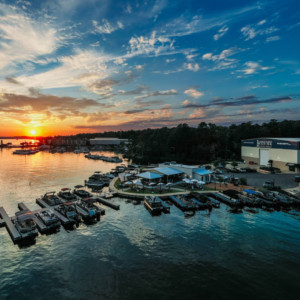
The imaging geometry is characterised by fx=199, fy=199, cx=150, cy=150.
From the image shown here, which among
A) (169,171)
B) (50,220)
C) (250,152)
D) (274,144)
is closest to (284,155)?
(274,144)

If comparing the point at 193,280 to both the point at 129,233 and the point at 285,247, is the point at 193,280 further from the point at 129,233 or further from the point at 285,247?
the point at 285,247

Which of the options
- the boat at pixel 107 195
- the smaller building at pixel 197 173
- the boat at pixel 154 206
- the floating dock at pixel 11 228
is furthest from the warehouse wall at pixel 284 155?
the floating dock at pixel 11 228

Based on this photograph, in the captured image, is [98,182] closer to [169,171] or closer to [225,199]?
[169,171]

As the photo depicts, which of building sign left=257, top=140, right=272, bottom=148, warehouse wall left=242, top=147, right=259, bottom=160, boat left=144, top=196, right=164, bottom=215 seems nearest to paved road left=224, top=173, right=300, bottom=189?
building sign left=257, top=140, right=272, bottom=148

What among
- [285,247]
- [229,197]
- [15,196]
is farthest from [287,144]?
[15,196]

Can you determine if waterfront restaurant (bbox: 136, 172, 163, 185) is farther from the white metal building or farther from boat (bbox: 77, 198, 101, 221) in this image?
the white metal building

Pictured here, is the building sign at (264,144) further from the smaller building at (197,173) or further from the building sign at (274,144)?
the smaller building at (197,173)
